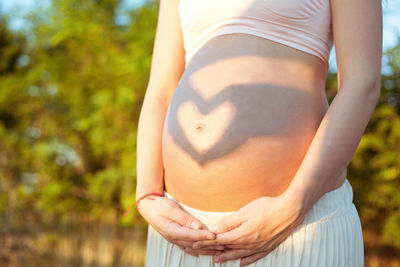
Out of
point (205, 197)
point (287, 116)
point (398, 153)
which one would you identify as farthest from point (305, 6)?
point (398, 153)

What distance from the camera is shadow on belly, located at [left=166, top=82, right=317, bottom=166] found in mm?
991

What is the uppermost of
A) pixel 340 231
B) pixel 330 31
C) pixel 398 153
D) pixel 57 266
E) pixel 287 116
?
pixel 330 31

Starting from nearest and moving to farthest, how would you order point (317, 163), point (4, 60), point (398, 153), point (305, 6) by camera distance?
1. point (317, 163)
2. point (305, 6)
3. point (398, 153)
4. point (4, 60)

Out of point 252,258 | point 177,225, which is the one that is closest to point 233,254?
point 252,258

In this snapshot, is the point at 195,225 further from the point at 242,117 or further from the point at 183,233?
the point at 242,117

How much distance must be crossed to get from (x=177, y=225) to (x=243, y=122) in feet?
1.07

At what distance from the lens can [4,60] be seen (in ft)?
12.3

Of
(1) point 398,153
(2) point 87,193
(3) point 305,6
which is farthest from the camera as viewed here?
(2) point 87,193

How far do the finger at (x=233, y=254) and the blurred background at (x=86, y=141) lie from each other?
6.55 feet

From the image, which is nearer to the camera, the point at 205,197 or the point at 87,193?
the point at 205,197

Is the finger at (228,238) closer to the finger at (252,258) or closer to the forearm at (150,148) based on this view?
the finger at (252,258)

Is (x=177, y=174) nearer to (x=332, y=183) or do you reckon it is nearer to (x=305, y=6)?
(x=332, y=183)

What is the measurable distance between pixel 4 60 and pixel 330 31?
3587mm

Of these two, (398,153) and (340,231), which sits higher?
(340,231)
